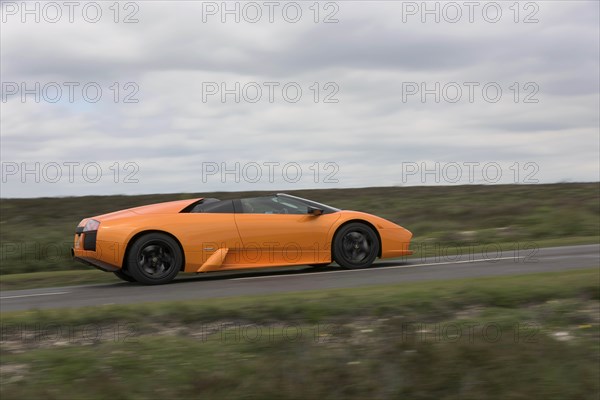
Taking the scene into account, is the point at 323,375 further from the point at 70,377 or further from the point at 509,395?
the point at 70,377

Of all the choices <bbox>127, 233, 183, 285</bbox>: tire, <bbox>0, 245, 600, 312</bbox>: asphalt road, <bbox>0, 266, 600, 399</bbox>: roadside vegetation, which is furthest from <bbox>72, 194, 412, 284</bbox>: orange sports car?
<bbox>0, 266, 600, 399</bbox>: roadside vegetation

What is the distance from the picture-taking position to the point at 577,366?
5559 mm

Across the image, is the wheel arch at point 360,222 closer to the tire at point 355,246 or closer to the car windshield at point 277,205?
the tire at point 355,246

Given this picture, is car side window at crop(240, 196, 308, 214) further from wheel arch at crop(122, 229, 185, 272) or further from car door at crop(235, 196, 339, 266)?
wheel arch at crop(122, 229, 185, 272)

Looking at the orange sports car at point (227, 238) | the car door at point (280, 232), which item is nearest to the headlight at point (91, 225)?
the orange sports car at point (227, 238)

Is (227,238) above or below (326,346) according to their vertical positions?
above

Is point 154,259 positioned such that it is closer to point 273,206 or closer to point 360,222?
point 273,206

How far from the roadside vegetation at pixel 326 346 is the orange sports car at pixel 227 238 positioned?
2.90 m

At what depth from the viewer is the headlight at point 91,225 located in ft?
36.3

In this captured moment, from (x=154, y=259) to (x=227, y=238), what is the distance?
3.62ft

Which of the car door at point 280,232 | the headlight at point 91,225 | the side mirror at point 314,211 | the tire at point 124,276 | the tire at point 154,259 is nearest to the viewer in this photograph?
the tire at point 154,259

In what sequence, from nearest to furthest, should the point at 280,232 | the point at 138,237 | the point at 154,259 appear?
the point at 138,237 → the point at 154,259 → the point at 280,232

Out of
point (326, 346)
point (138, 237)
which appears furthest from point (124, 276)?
point (326, 346)

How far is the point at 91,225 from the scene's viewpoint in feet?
36.6
